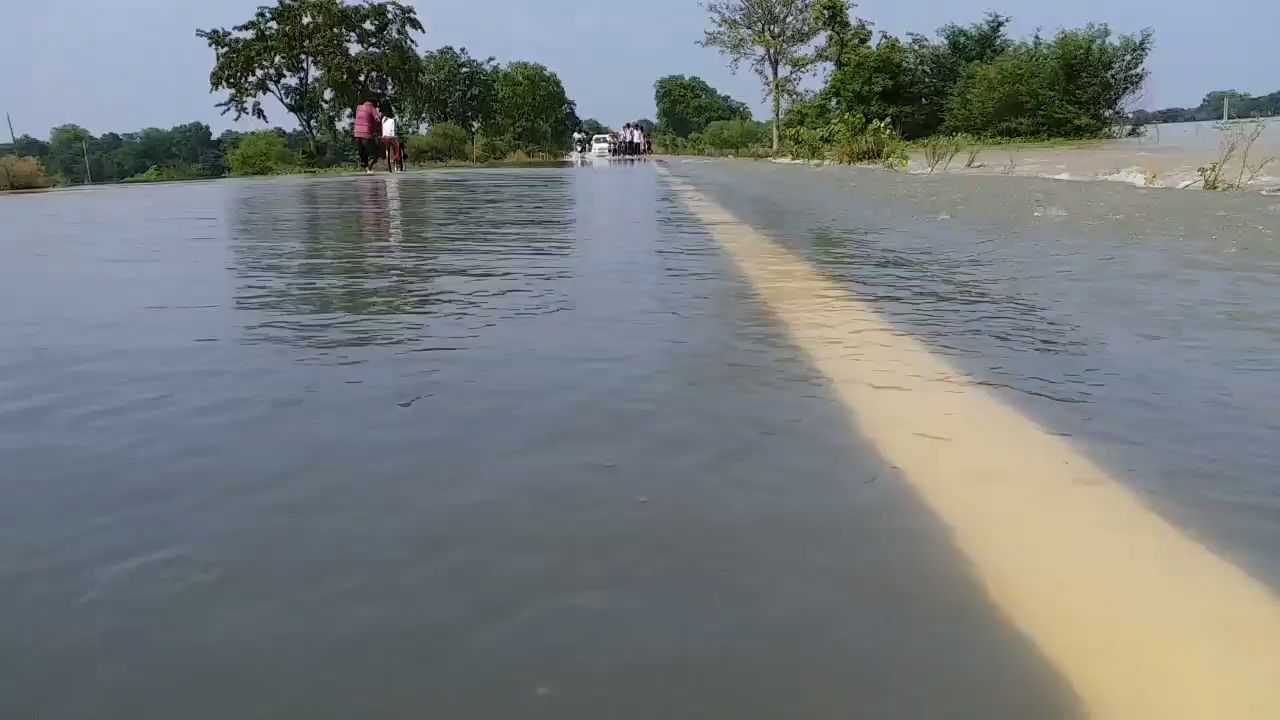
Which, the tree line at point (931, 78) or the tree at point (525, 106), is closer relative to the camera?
the tree line at point (931, 78)

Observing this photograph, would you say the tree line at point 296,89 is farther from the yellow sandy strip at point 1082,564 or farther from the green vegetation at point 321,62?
the yellow sandy strip at point 1082,564

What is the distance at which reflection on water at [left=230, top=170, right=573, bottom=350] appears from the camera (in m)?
3.44

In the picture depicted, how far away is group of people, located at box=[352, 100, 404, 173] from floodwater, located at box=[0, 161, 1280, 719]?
14.7 meters

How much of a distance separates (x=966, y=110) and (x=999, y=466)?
3006cm

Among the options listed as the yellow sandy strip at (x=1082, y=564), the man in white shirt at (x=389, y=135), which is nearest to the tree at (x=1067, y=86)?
the man in white shirt at (x=389, y=135)

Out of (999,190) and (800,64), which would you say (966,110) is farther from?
A: (999,190)

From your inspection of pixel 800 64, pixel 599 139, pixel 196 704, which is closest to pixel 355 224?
pixel 196 704

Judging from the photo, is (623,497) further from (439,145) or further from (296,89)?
(439,145)

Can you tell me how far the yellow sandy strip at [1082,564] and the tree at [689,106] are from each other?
95.6 m

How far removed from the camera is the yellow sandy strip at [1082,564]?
1.22m

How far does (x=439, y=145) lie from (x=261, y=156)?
37.5ft

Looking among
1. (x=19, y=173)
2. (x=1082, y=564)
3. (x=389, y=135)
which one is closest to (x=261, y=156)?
(x=389, y=135)

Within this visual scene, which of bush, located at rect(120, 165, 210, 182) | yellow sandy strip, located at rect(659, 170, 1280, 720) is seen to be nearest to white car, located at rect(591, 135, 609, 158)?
bush, located at rect(120, 165, 210, 182)

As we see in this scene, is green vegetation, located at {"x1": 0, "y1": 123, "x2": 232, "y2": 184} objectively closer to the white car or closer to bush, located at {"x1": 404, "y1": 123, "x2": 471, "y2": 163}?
bush, located at {"x1": 404, "y1": 123, "x2": 471, "y2": 163}
